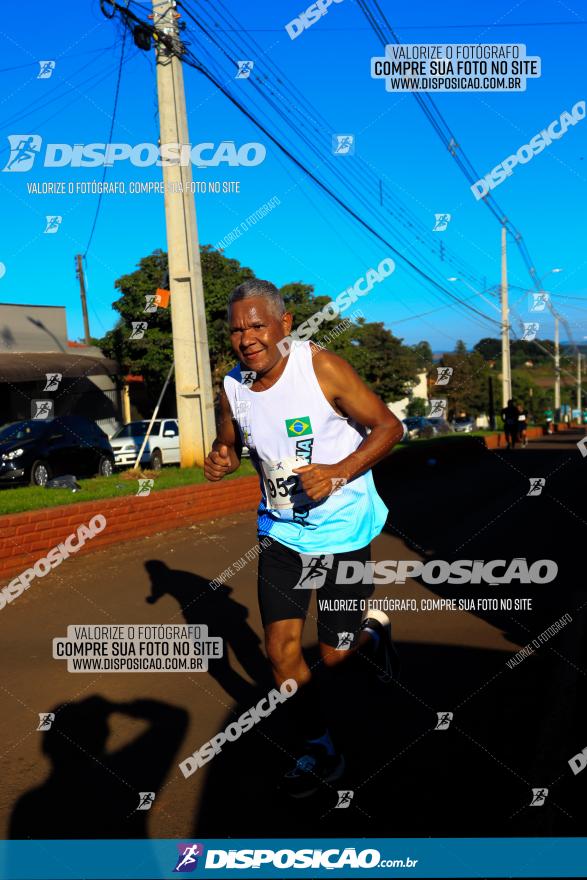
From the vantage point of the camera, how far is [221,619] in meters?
6.40

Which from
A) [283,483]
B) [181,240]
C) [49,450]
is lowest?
[49,450]

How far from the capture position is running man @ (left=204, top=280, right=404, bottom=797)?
3.48 m

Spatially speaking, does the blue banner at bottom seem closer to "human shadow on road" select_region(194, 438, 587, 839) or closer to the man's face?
"human shadow on road" select_region(194, 438, 587, 839)

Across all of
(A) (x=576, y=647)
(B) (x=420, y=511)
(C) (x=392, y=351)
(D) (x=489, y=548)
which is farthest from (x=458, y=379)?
(C) (x=392, y=351)

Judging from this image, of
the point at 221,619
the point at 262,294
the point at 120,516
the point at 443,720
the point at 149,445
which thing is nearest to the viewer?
the point at 262,294

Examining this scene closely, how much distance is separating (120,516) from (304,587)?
257 inches

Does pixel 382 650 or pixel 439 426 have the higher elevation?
pixel 382 650

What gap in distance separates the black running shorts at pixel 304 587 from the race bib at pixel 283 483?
0.62 feet

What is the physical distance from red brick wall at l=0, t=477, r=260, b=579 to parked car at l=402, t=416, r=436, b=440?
25.5 m

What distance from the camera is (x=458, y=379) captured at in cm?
1839

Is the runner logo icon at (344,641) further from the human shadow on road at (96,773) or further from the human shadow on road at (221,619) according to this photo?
the human shadow on road at (221,619)

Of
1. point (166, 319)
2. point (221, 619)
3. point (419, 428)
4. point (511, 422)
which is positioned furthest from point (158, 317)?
point (221, 619)

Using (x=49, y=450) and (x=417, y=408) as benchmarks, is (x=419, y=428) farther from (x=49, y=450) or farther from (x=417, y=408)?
(x=49, y=450)

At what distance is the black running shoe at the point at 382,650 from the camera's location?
425 centimetres
